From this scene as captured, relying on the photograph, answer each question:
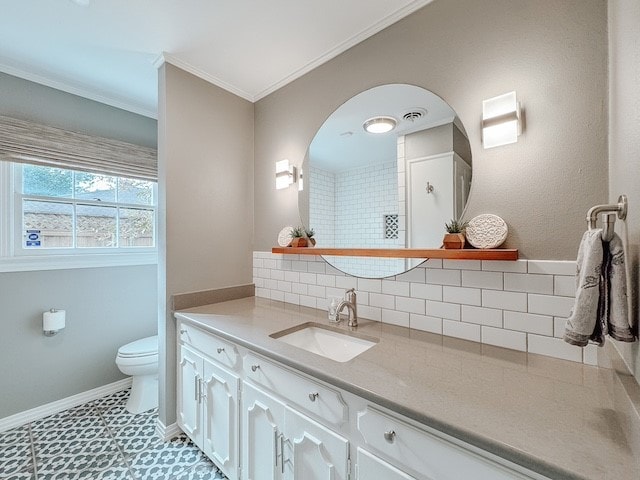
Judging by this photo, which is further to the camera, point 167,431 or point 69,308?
point 69,308

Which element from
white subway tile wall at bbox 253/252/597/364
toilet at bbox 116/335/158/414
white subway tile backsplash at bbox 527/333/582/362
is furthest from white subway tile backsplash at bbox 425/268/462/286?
toilet at bbox 116/335/158/414

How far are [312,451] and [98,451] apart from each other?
1585 millimetres

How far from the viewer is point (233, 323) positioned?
1.52 metres

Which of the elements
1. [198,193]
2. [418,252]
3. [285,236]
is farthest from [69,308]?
[418,252]

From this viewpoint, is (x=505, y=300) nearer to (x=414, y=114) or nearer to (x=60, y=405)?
(x=414, y=114)

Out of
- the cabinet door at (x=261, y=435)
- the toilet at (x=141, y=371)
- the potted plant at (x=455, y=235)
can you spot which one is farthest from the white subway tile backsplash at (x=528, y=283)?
the toilet at (x=141, y=371)

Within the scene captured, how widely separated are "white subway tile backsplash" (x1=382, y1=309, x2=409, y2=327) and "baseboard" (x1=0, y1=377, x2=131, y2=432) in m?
2.39

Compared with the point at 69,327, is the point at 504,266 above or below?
above

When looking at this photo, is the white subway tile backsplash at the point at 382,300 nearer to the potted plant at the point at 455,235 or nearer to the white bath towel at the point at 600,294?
the potted plant at the point at 455,235

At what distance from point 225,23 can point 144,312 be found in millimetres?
2400

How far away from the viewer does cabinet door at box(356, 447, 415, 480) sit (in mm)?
790

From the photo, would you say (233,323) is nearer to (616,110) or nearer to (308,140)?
(308,140)

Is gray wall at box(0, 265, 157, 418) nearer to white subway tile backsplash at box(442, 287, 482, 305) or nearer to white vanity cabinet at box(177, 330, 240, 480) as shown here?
white vanity cabinet at box(177, 330, 240, 480)

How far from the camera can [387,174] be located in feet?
4.95
